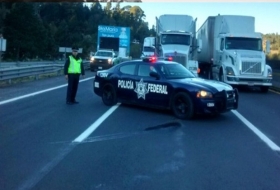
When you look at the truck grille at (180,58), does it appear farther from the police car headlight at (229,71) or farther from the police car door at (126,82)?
the police car door at (126,82)

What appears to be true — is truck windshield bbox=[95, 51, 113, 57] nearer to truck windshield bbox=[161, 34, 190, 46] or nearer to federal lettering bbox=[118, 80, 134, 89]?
truck windshield bbox=[161, 34, 190, 46]

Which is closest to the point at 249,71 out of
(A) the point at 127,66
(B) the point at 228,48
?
(B) the point at 228,48

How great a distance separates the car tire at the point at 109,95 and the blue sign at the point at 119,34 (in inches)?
1438

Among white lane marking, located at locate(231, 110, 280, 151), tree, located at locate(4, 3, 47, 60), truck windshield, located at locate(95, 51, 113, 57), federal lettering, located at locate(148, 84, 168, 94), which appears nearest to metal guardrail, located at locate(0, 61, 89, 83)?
truck windshield, located at locate(95, 51, 113, 57)

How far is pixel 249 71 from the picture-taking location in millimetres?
25516

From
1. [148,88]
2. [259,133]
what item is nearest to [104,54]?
[148,88]

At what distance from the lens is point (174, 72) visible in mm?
15570

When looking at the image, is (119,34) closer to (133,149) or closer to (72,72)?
(72,72)

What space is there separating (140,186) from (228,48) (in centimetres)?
2029

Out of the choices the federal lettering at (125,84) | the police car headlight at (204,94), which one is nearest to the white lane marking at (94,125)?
the federal lettering at (125,84)

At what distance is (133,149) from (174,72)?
590 centimetres

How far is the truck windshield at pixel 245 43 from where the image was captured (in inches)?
1053

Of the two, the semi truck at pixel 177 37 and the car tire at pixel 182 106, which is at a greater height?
the semi truck at pixel 177 37

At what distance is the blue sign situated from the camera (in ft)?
175
